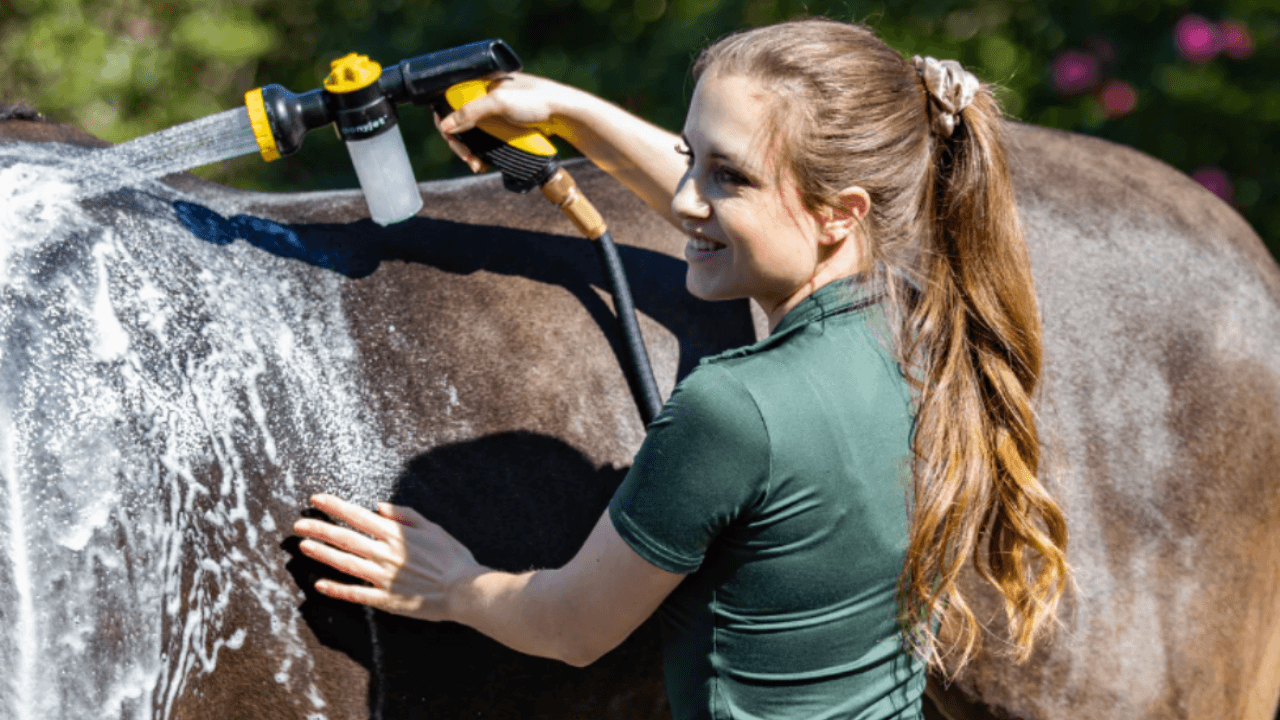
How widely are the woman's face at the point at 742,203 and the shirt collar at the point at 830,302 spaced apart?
2 centimetres

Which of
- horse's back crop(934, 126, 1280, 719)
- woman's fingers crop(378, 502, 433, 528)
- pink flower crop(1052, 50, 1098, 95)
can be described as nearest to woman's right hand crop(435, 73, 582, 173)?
woman's fingers crop(378, 502, 433, 528)

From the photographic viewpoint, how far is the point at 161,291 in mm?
1432

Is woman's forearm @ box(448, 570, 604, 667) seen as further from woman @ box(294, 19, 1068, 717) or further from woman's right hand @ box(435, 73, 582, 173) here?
woman's right hand @ box(435, 73, 582, 173)

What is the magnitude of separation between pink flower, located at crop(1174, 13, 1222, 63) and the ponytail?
310 cm

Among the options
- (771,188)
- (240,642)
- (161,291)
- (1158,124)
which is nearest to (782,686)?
(771,188)

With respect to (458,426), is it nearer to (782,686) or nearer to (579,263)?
(579,263)

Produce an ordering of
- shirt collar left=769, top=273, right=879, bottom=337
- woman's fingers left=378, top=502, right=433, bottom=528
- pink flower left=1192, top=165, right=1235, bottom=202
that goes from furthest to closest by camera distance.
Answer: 1. pink flower left=1192, top=165, right=1235, bottom=202
2. woman's fingers left=378, top=502, right=433, bottom=528
3. shirt collar left=769, top=273, right=879, bottom=337

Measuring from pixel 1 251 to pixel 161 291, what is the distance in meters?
0.18

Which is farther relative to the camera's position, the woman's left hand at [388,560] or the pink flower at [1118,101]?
the pink flower at [1118,101]

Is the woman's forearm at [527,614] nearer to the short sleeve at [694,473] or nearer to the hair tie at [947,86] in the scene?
the short sleeve at [694,473]

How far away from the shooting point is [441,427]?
60.4 inches

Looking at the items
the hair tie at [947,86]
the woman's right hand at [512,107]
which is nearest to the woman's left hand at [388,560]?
the woman's right hand at [512,107]

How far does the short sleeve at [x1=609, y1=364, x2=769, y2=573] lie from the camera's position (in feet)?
3.56

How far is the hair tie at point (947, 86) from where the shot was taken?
1.23 m
